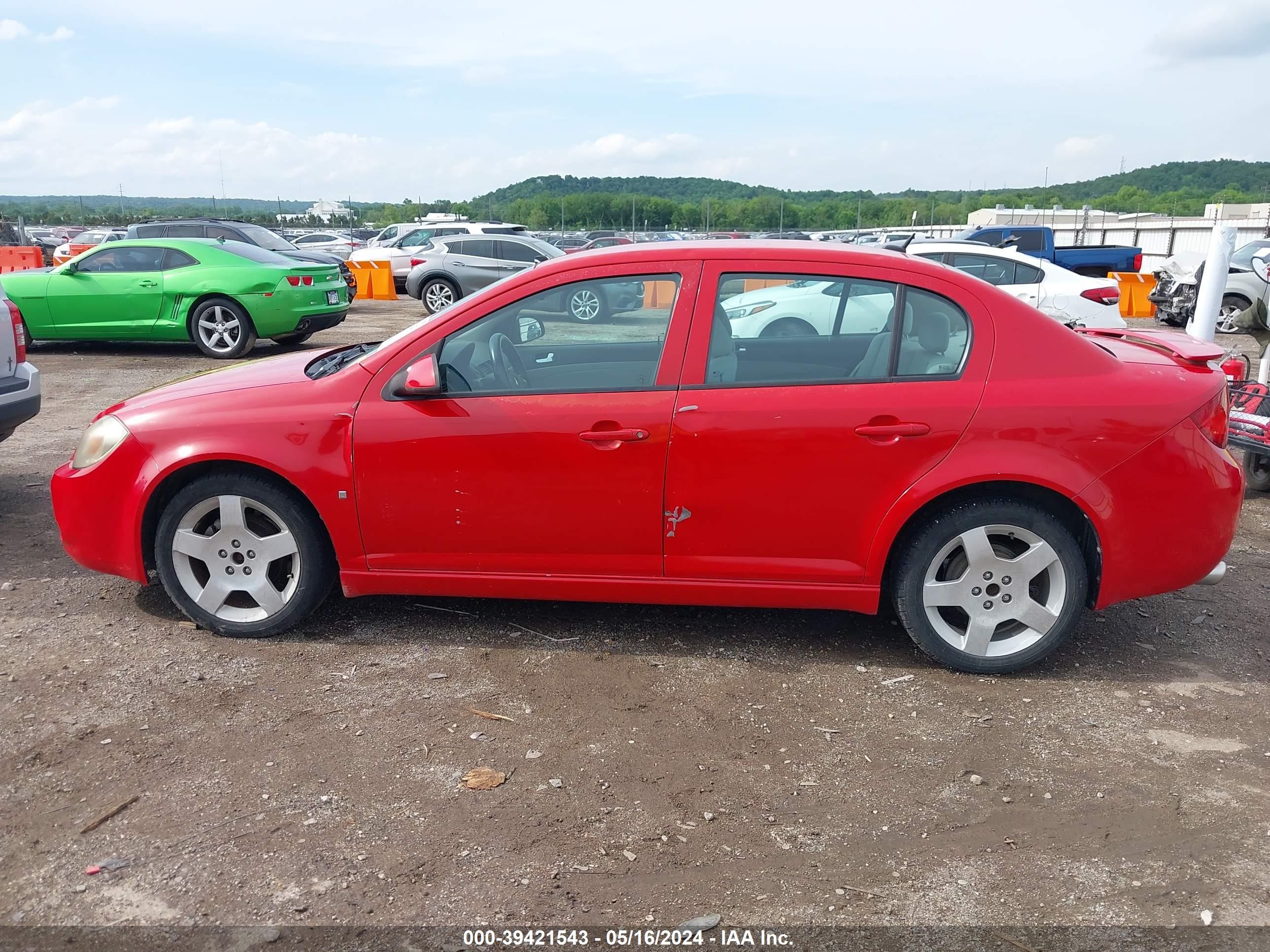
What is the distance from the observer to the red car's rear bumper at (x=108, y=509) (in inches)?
167

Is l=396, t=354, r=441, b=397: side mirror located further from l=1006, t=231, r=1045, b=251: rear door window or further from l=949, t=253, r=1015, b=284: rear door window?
l=1006, t=231, r=1045, b=251: rear door window

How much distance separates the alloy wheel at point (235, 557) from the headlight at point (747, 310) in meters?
2.02

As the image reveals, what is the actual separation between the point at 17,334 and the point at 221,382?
2796 millimetres

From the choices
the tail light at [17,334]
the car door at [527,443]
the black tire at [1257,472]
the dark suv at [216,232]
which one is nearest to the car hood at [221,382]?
the car door at [527,443]

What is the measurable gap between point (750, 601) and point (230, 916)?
219cm

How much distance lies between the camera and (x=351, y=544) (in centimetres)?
418

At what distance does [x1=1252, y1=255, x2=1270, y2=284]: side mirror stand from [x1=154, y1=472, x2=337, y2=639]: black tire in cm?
596

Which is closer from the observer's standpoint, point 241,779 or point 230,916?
point 230,916

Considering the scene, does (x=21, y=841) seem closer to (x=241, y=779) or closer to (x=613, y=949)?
(x=241, y=779)

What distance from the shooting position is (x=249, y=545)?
426cm

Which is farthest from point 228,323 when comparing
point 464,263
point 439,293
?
point 464,263

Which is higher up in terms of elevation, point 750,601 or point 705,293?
point 705,293

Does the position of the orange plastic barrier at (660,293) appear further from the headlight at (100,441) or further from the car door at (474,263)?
the car door at (474,263)

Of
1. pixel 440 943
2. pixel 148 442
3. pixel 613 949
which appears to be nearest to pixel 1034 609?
pixel 613 949
